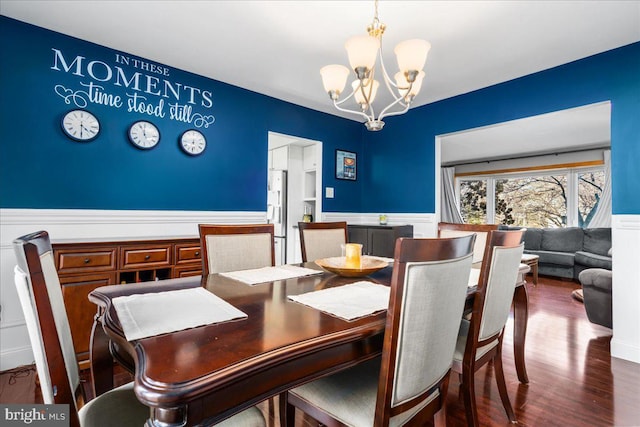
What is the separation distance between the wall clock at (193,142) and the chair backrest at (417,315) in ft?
9.29

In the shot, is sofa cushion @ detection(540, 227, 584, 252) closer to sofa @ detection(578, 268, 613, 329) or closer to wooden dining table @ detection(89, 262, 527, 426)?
sofa @ detection(578, 268, 613, 329)

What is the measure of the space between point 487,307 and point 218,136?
2937 mm

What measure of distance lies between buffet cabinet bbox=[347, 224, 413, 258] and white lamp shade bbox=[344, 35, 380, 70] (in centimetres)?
243

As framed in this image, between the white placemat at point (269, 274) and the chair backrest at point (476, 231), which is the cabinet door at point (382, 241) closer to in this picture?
the chair backrest at point (476, 231)

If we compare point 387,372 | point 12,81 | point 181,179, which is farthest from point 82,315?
point 387,372

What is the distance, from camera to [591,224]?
588 centimetres

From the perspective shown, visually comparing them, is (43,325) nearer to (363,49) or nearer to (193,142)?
(363,49)

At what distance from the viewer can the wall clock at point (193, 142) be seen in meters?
3.15

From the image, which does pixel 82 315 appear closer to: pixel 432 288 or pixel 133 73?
pixel 133 73

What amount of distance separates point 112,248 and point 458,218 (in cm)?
735

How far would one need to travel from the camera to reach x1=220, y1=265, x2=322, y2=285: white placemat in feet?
5.13

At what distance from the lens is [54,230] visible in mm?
2500

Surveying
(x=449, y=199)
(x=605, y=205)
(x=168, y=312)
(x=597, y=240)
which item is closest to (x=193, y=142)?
(x=168, y=312)

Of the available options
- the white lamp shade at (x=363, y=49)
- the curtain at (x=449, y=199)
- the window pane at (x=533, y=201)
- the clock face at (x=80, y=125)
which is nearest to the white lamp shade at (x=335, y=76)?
the white lamp shade at (x=363, y=49)
